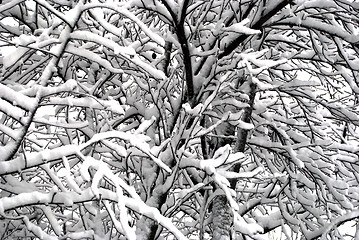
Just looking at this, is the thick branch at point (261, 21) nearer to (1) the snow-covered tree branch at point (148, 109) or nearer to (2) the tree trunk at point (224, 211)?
(1) the snow-covered tree branch at point (148, 109)

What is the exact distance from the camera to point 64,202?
6.49ft

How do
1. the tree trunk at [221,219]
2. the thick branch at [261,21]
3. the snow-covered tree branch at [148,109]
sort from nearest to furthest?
the snow-covered tree branch at [148,109]
the thick branch at [261,21]
the tree trunk at [221,219]

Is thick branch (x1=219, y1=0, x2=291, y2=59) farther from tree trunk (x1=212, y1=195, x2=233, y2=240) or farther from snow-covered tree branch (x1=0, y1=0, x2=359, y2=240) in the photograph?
tree trunk (x1=212, y1=195, x2=233, y2=240)

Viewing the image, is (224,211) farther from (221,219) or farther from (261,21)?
(261,21)

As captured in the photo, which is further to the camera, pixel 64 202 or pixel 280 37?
pixel 280 37

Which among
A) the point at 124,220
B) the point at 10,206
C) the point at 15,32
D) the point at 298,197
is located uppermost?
the point at 15,32

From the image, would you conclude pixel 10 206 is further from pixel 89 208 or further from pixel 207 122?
pixel 207 122

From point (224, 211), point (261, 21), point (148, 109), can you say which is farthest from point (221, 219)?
point (261, 21)

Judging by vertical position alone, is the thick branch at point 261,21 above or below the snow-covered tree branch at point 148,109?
above

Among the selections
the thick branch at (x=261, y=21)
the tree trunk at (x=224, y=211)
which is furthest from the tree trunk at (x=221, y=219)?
the thick branch at (x=261, y=21)

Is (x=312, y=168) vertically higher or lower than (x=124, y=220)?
higher

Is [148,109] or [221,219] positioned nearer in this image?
[148,109]

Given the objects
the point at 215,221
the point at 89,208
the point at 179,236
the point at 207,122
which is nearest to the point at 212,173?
the point at 179,236

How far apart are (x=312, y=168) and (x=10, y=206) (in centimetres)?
293
